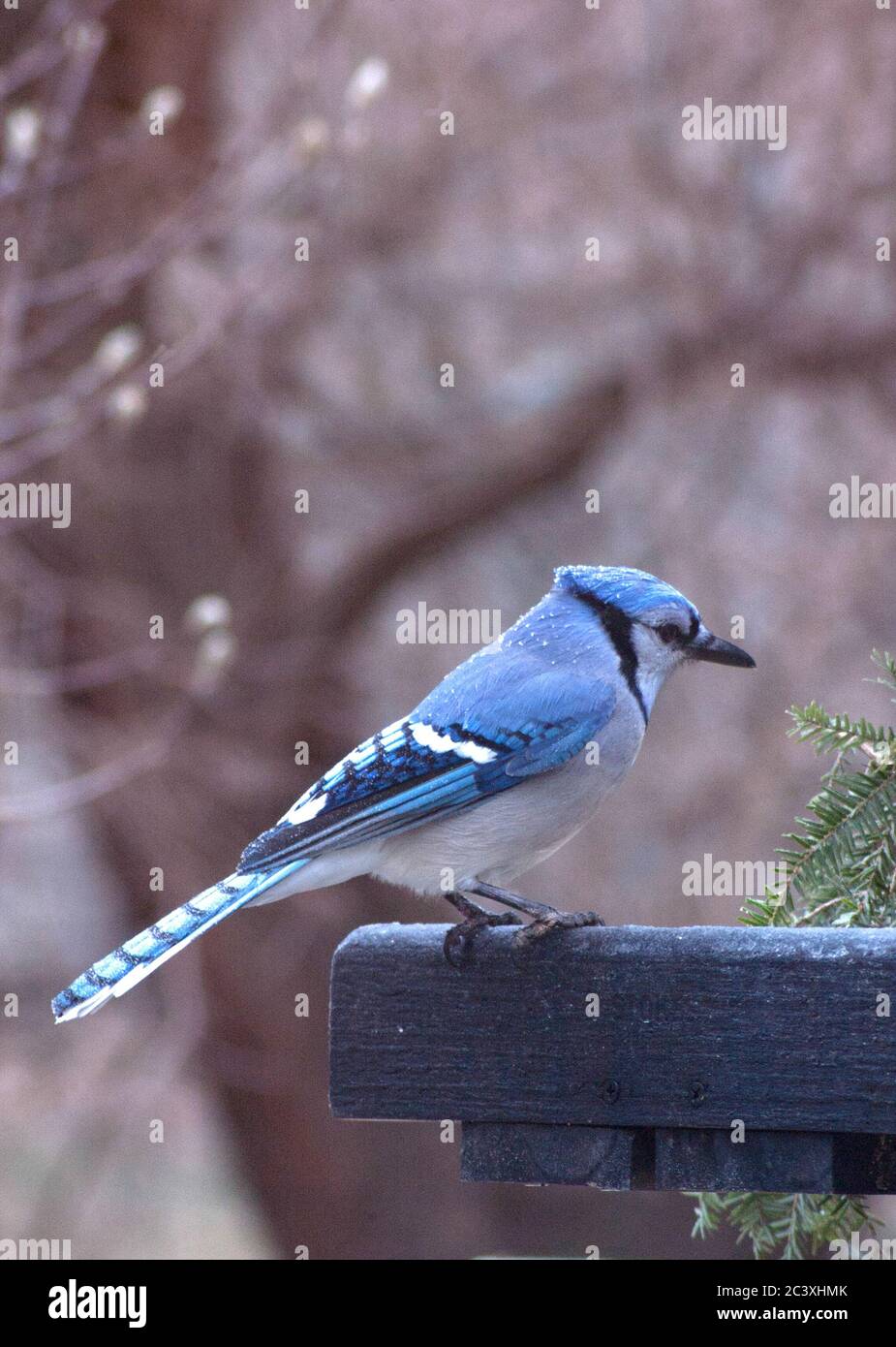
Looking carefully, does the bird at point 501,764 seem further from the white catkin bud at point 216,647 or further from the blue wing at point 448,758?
the white catkin bud at point 216,647

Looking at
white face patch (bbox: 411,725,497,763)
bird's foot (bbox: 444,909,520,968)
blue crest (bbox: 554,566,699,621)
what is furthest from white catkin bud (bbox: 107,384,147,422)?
bird's foot (bbox: 444,909,520,968)

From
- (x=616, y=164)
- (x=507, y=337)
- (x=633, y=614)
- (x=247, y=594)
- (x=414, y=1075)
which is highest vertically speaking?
(x=616, y=164)

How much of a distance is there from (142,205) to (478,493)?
1513mm

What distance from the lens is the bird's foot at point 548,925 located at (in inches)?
82.9

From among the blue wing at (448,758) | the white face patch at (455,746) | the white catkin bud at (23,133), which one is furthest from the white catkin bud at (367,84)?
the white face patch at (455,746)

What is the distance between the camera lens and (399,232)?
6.15 meters

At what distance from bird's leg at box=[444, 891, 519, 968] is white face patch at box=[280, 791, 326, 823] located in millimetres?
252

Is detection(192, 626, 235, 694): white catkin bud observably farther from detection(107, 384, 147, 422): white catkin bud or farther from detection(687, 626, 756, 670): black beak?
detection(687, 626, 756, 670): black beak

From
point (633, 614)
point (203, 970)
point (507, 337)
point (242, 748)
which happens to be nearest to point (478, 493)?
point (507, 337)

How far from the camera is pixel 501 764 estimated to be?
2582 mm

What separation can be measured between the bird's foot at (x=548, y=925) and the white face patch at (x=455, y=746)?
0.47m

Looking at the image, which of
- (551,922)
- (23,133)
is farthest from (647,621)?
(23,133)
